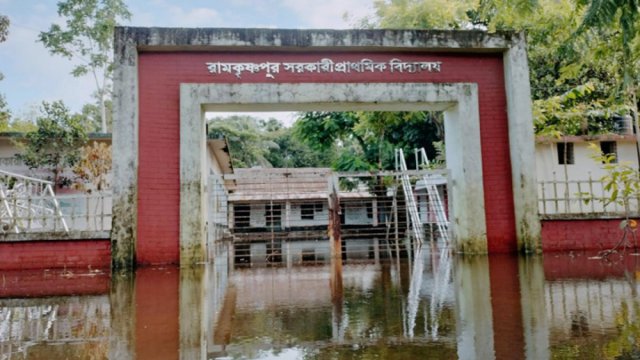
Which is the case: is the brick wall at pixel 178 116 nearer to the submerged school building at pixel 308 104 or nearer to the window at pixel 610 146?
the submerged school building at pixel 308 104

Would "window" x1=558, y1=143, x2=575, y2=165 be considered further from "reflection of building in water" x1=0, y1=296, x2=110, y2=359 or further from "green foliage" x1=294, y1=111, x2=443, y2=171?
"reflection of building in water" x1=0, y1=296, x2=110, y2=359

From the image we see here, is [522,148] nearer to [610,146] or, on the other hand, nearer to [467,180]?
[467,180]

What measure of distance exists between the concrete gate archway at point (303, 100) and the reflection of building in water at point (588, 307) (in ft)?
13.1

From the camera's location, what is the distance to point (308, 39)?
920 cm

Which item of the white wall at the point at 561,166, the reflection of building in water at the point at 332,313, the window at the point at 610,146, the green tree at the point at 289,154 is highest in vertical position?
the green tree at the point at 289,154

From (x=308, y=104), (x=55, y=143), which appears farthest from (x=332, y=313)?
(x=55, y=143)

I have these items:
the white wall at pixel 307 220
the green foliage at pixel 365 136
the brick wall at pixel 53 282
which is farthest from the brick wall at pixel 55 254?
the white wall at pixel 307 220

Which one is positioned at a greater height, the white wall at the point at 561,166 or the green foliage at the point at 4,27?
the green foliage at the point at 4,27

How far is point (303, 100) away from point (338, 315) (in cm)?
588

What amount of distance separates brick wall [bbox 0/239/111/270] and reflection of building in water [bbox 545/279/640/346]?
698 centimetres

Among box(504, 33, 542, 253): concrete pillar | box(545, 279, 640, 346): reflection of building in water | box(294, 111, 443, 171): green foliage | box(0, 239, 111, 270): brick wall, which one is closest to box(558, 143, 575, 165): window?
box(504, 33, 542, 253): concrete pillar

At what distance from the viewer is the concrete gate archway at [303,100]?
8734mm

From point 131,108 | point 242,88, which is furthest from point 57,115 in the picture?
point 242,88

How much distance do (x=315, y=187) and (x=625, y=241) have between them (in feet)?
63.2
